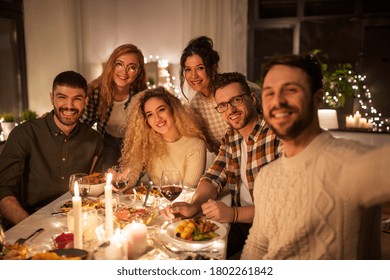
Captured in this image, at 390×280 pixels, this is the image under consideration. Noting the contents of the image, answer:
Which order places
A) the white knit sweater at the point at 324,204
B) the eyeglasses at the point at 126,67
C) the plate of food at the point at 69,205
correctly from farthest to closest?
1. the eyeglasses at the point at 126,67
2. the plate of food at the point at 69,205
3. the white knit sweater at the point at 324,204

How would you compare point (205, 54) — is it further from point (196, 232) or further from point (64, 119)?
point (196, 232)

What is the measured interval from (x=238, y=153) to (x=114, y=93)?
50.7 inches

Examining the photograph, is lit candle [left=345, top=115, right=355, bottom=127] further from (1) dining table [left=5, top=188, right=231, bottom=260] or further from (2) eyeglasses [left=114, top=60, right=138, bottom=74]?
(1) dining table [left=5, top=188, right=231, bottom=260]

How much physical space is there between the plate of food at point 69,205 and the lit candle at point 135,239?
462mm

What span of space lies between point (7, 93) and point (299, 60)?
3.16 meters

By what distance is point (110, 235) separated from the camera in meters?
1.13

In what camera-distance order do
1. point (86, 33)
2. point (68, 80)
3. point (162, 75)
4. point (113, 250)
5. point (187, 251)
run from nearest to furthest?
point (113, 250)
point (187, 251)
point (68, 80)
point (86, 33)
point (162, 75)

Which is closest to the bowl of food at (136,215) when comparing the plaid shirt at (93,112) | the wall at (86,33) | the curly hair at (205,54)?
the curly hair at (205,54)

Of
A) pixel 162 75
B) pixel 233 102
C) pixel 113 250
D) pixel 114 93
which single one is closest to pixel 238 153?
pixel 233 102

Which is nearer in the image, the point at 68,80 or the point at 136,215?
the point at 136,215

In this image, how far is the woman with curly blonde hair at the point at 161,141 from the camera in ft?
6.88

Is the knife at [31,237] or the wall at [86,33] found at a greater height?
the wall at [86,33]

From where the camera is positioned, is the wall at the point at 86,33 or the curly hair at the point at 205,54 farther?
the wall at the point at 86,33

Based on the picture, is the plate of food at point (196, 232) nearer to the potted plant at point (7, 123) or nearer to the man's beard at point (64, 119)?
A: the man's beard at point (64, 119)
